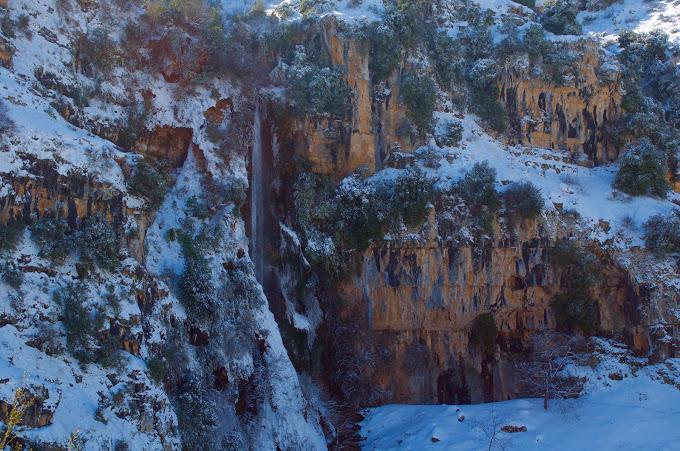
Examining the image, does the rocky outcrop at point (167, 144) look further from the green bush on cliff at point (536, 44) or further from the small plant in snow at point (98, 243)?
the green bush on cliff at point (536, 44)

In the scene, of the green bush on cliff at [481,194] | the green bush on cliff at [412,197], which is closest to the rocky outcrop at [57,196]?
the green bush on cliff at [412,197]

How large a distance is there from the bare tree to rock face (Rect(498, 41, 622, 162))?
10708 mm

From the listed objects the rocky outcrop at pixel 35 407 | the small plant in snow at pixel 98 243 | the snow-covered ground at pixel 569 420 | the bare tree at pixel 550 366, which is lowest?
the snow-covered ground at pixel 569 420

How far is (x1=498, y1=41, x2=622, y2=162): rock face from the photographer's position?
3538 centimetres

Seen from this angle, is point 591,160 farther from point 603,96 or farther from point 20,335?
point 20,335

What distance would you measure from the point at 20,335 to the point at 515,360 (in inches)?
860

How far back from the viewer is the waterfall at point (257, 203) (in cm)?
2777

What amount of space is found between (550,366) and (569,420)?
231 centimetres

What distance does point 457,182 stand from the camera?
3173 cm

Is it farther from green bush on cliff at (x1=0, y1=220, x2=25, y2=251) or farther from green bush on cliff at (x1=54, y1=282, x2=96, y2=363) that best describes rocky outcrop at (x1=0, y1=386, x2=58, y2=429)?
green bush on cliff at (x1=0, y1=220, x2=25, y2=251)

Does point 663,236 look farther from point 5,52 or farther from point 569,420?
point 5,52

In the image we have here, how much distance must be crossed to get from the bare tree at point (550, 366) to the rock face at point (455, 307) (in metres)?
0.93

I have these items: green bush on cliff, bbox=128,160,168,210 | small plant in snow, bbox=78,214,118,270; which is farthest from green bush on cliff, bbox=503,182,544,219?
small plant in snow, bbox=78,214,118,270

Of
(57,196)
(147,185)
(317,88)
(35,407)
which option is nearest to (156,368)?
(35,407)
